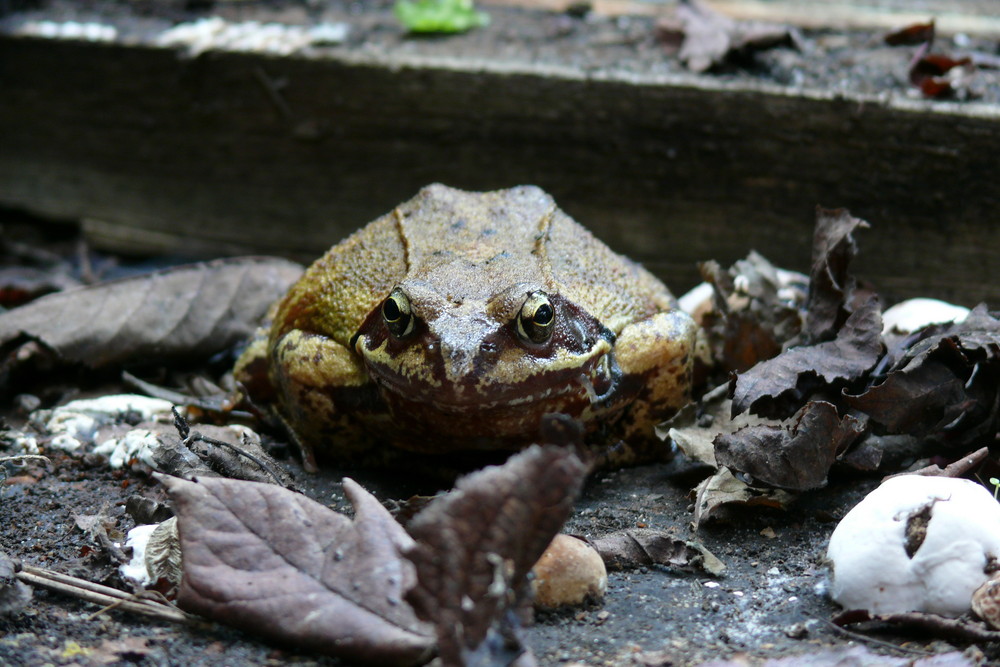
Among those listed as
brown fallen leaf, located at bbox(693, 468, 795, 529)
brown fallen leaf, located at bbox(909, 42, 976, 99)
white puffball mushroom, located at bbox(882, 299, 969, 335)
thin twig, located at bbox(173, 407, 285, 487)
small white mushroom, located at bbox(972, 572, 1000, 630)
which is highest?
brown fallen leaf, located at bbox(909, 42, 976, 99)

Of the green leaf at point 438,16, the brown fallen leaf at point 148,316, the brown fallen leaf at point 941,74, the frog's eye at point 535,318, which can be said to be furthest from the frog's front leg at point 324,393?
the brown fallen leaf at point 941,74

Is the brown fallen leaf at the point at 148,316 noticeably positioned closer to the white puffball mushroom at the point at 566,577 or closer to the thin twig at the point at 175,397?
the thin twig at the point at 175,397

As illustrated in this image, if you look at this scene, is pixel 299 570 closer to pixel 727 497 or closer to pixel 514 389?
pixel 514 389

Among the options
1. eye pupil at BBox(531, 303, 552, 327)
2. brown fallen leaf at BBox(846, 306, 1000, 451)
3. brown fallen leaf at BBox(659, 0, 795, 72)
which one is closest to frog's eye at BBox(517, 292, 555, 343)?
eye pupil at BBox(531, 303, 552, 327)

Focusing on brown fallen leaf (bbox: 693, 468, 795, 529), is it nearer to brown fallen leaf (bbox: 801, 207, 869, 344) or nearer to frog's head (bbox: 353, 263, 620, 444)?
frog's head (bbox: 353, 263, 620, 444)

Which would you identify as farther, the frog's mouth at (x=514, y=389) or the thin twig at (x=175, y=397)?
the thin twig at (x=175, y=397)

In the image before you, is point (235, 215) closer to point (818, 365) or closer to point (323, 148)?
point (323, 148)
